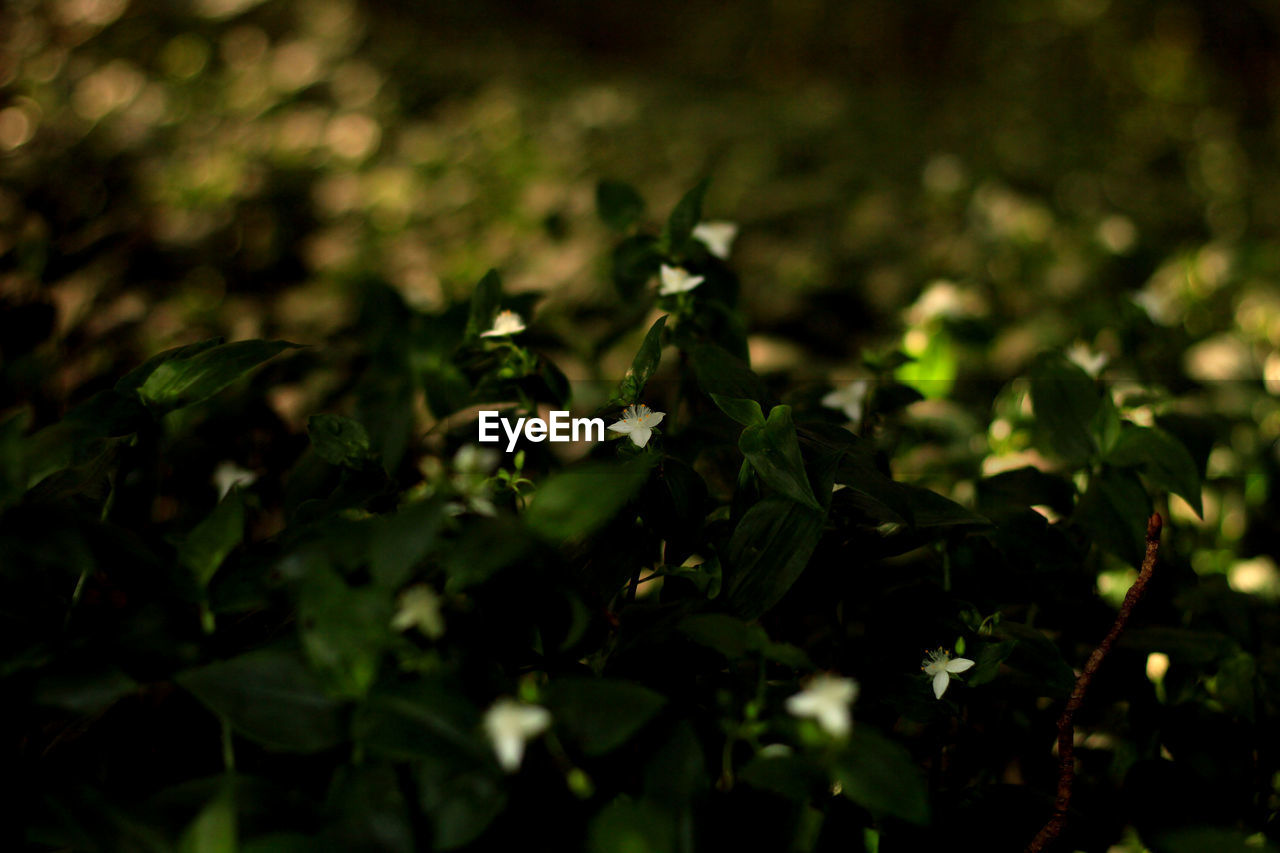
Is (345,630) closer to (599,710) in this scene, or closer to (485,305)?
(599,710)

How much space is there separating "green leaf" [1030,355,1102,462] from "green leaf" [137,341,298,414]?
0.68 metres

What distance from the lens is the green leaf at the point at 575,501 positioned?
1.54 ft

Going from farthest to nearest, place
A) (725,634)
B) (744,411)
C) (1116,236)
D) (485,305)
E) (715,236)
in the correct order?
(1116,236) → (715,236) → (485,305) → (744,411) → (725,634)

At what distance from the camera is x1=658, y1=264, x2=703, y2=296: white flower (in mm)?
740

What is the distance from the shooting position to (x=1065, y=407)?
748 millimetres

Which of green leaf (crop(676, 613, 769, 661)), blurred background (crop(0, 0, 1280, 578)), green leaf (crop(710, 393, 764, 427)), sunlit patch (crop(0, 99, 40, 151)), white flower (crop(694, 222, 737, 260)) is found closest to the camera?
green leaf (crop(676, 613, 769, 661))

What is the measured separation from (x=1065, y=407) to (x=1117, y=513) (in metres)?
0.11

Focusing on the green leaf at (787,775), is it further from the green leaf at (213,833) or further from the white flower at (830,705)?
the green leaf at (213,833)

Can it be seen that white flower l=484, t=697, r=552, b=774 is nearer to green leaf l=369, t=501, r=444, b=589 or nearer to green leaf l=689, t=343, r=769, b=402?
green leaf l=369, t=501, r=444, b=589

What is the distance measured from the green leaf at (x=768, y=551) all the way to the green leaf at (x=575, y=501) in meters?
0.12

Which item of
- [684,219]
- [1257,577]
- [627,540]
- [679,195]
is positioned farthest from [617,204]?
[679,195]

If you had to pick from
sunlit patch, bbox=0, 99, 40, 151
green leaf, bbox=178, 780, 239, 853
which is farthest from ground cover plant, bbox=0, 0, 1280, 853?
sunlit patch, bbox=0, 99, 40, 151

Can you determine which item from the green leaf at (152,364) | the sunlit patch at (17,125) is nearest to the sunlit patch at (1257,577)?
the green leaf at (152,364)

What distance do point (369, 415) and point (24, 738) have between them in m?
0.40
